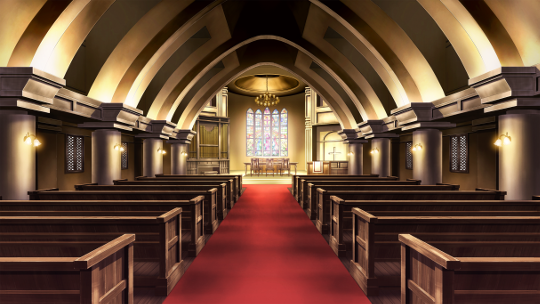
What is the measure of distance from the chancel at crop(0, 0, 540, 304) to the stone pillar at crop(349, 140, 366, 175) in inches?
75.5

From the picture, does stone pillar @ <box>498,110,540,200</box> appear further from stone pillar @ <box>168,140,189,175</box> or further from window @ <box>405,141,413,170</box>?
stone pillar @ <box>168,140,189,175</box>

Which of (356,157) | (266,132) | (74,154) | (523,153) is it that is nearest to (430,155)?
(523,153)

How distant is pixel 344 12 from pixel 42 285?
26.7 ft

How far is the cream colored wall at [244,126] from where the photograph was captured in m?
23.9

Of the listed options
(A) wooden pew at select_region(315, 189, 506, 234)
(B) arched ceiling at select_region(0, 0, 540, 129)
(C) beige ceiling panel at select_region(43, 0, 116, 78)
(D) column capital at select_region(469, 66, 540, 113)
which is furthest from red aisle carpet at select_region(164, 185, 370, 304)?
(B) arched ceiling at select_region(0, 0, 540, 129)

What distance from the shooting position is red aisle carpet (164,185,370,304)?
2871 millimetres

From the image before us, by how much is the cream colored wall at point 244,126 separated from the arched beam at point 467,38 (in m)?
18.0

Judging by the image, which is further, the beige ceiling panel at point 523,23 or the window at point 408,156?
the window at point 408,156

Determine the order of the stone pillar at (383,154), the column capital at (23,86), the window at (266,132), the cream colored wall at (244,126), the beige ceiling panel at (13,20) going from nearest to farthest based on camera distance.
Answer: the column capital at (23,86), the beige ceiling panel at (13,20), the stone pillar at (383,154), the cream colored wall at (244,126), the window at (266,132)

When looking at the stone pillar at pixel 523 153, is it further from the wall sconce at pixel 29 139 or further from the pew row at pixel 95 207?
the wall sconce at pixel 29 139

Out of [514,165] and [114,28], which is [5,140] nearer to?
[114,28]

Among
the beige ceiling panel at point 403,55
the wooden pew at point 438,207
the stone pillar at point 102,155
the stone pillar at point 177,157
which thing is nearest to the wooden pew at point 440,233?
the wooden pew at point 438,207

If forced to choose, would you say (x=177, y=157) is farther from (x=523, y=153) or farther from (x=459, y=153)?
(x=523, y=153)

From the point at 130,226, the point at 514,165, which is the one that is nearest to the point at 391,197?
the point at 514,165
